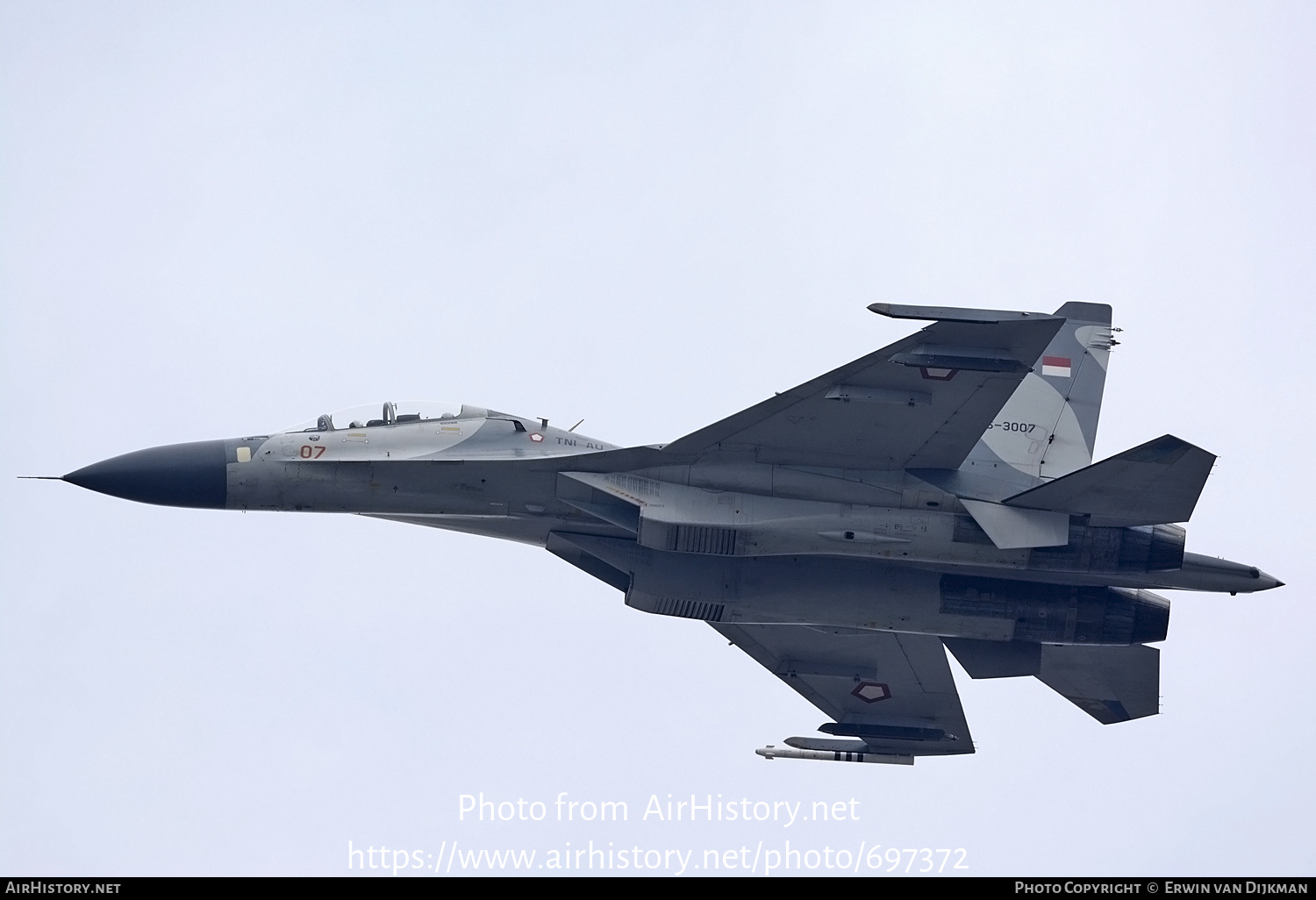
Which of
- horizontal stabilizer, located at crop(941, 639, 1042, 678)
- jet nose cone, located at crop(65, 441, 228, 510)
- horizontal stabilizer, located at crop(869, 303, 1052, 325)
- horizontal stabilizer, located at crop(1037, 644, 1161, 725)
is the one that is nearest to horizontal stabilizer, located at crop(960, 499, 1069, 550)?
horizontal stabilizer, located at crop(869, 303, 1052, 325)

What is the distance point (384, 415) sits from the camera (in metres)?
21.2

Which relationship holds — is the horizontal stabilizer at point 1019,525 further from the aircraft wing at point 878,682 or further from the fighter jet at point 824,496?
the aircraft wing at point 878,682

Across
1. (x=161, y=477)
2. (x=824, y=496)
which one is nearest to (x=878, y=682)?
(x=824, y=496)

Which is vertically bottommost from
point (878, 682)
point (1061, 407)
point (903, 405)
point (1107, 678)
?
point (878, 682)

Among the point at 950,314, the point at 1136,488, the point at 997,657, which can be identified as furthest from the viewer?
the point at 997,657

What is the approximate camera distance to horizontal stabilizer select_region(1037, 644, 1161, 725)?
2375 centimetres

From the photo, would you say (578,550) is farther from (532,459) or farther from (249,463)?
(249,463)

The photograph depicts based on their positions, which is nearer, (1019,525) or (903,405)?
(903,405)

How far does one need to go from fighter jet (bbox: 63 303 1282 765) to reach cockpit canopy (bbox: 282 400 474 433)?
0.03 m

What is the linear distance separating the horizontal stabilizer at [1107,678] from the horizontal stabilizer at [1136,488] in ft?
12.5

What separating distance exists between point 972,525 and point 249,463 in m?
9.55

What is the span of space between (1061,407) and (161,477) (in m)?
13.4

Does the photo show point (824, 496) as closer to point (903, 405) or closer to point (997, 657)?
point (903, 405)

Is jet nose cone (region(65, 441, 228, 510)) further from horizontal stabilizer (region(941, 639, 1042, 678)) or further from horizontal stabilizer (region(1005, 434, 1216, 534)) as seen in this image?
horizontal stabilizer (region(941, 639, 1042, 678))
